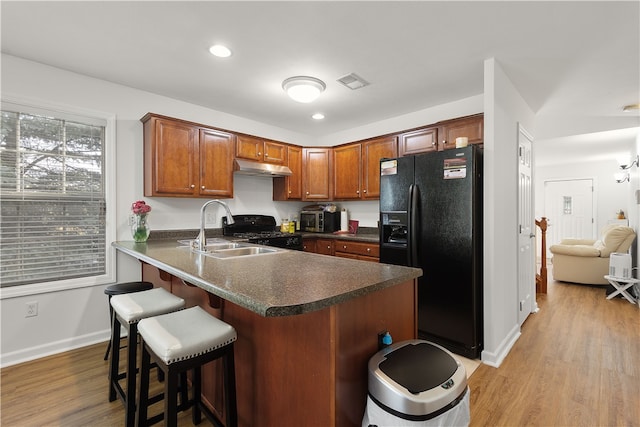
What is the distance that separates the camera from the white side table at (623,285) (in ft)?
13.1

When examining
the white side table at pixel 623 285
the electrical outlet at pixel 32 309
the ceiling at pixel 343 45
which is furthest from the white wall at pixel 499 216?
the electrical outlet at pixel 32 309

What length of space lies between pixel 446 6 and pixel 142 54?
7.52ft

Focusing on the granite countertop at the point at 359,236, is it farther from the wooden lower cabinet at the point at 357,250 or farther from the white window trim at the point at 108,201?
the white window trim at the point at 108,201

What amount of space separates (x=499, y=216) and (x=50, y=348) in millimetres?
4088

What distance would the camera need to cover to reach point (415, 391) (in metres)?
1.00

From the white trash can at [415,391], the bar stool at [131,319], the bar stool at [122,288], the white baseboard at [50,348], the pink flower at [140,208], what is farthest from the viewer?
the pink flower at [140,208]

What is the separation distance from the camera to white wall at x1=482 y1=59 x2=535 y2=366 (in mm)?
2412

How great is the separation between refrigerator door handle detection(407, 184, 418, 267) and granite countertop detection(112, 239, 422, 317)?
113cm

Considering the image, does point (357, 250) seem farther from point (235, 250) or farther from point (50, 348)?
point (50, 348)

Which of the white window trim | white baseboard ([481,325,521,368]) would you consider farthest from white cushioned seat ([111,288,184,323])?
white baseboard ([481,325,521,368])

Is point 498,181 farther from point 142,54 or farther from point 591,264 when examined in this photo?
point 591,264

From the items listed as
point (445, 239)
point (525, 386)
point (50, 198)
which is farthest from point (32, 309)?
point (525, 386)

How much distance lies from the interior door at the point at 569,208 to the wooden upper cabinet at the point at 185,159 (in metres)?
7.47

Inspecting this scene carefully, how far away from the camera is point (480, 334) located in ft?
8.18
